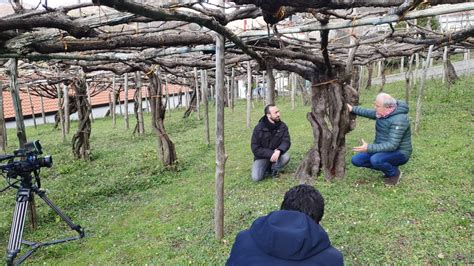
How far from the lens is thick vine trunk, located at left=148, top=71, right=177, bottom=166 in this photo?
7977mm

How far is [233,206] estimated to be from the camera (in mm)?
5312

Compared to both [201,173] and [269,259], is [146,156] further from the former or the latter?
[269,259]

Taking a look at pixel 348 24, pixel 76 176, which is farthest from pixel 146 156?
pixel 348 24

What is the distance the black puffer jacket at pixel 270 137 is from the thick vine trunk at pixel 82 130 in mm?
4695

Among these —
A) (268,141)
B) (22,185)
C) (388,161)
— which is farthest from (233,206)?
(22,185)

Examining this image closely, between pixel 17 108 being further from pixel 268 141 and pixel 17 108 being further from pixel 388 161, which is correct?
pixel 388 161

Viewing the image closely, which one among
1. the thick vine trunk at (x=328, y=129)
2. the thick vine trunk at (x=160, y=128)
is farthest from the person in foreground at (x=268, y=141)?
the thick vine trunk at (x=160, y=128)

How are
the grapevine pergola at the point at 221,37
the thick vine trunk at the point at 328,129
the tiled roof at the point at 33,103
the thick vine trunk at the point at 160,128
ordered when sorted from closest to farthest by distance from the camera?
the grapevine pergola at the point at 221,37 → the thick vine trunk at the point at 328,129 → the thick vine trunk at the point at 160,128 → the tiled roof at the point at 33,103

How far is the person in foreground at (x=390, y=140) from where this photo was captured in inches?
212

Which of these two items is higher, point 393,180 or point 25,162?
point 25,162

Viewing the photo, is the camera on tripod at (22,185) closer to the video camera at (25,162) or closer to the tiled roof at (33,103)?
the video camera at (25,162)

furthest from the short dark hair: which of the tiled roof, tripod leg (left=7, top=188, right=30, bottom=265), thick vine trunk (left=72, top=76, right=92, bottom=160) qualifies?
the tiled roof

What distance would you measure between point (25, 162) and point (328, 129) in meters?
4.00

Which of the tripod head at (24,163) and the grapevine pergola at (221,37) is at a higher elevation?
the grapevine pergola at (221,37)
